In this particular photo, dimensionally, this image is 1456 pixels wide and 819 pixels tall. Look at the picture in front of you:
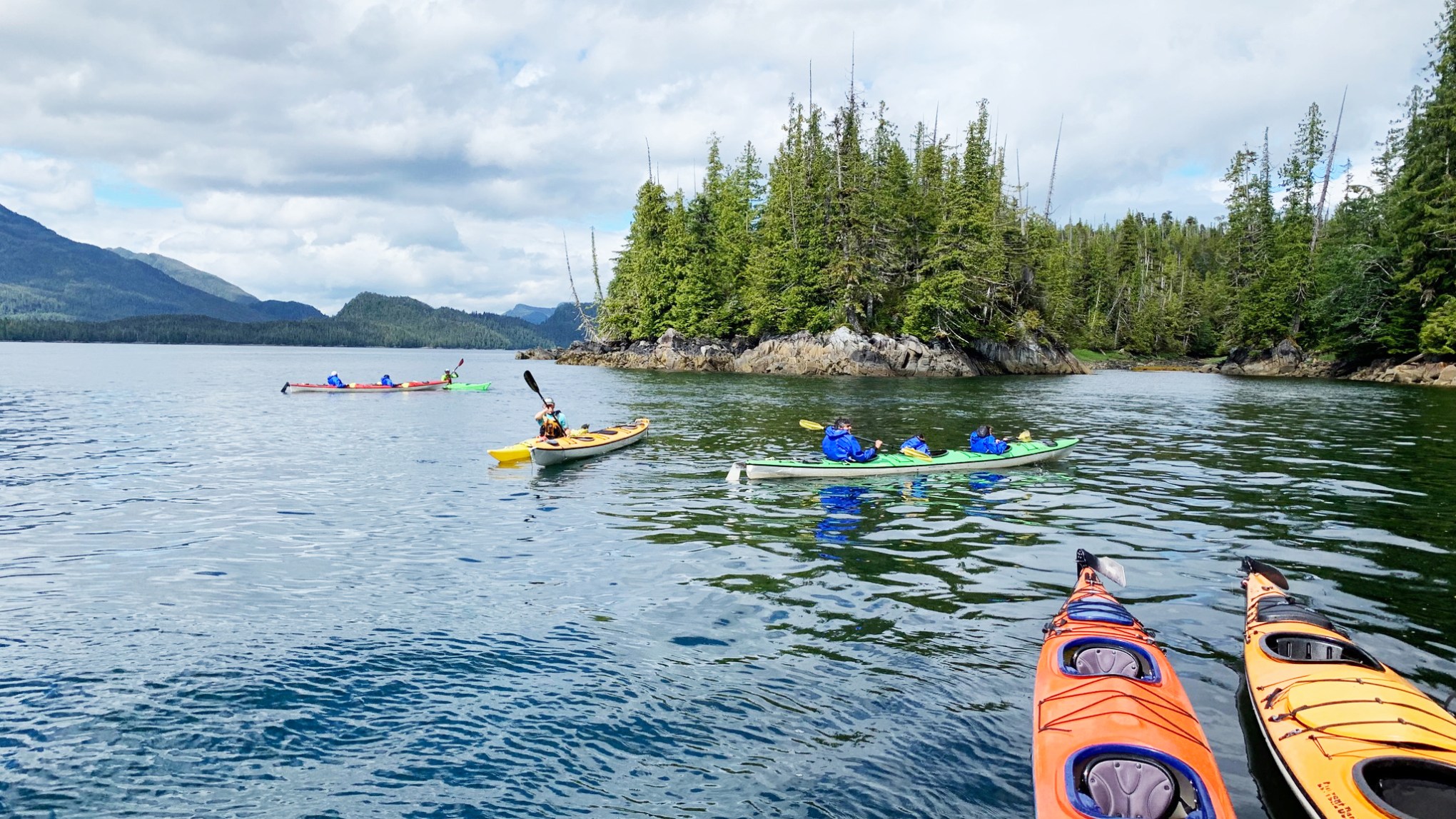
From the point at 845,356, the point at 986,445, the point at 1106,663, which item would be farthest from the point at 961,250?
the point at 1106,663

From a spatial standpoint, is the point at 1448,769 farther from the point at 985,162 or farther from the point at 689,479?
the point at 985,162

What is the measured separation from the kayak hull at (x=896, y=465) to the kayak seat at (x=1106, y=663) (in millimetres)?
11717

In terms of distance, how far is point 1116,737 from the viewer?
544cm

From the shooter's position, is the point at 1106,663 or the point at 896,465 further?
the point at 896,465

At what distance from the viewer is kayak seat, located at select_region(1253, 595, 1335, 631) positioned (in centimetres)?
761

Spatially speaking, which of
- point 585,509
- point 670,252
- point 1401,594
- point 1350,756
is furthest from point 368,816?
point 670,252

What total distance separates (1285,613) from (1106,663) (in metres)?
2.67

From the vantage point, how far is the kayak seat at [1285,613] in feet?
25.0

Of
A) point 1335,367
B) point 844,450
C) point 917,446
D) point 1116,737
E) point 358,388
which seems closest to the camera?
point 1116,737

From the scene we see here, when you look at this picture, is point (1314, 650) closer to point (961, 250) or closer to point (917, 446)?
point (917, 446)

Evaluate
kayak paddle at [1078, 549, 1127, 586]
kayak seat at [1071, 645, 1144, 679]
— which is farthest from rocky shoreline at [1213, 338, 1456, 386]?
kayak seat at [1071, 645, 1144, 679]

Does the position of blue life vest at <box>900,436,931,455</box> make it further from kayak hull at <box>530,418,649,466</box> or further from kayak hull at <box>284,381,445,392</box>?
kayak hull at <box>284,381,445,392</box>

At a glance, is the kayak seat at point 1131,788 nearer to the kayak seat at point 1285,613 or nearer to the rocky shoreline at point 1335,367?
the kayak seat at point 1285,613

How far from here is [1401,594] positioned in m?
10.2
